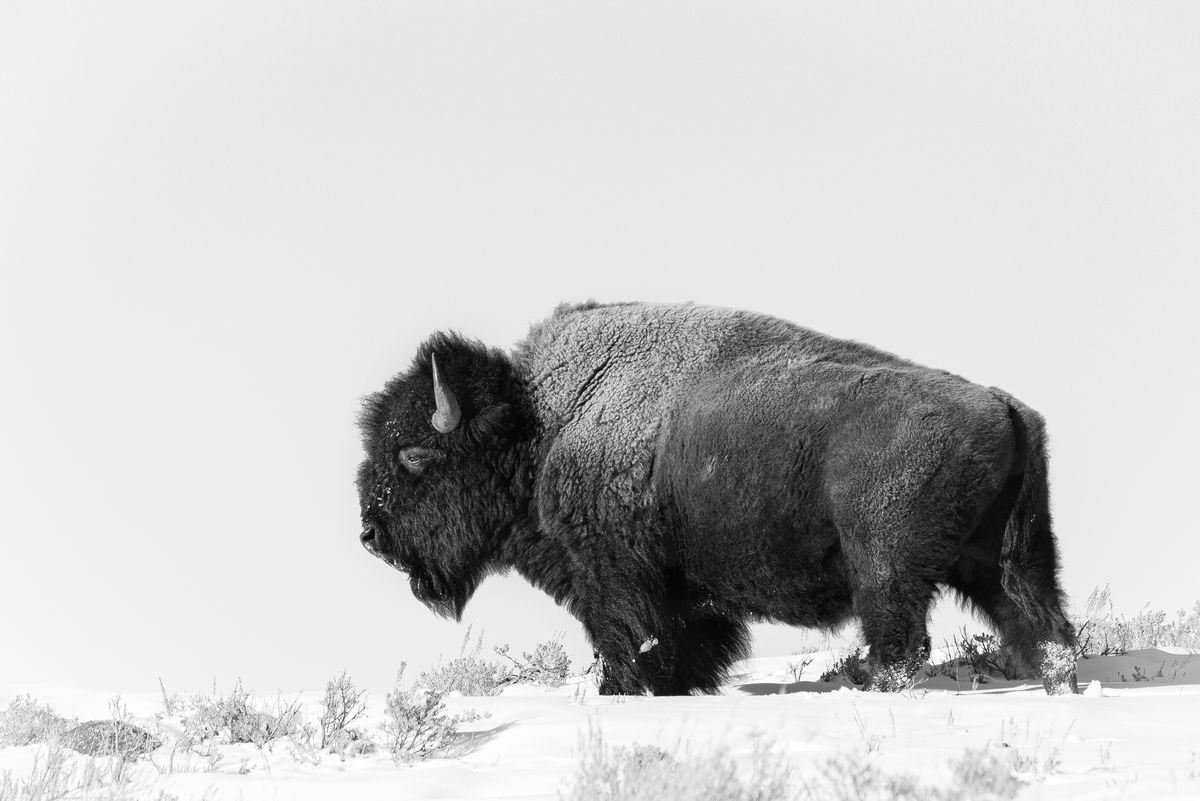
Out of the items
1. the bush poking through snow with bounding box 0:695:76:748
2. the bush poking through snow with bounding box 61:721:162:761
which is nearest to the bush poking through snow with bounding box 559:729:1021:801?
the bush poking through snow with bounding box 61:721:162:761

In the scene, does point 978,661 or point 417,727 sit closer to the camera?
point 417,727

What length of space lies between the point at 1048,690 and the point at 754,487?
1.89 metres

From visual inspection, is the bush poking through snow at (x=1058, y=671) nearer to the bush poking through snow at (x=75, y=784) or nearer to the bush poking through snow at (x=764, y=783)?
the bush poking through snow at (x=764, y=783)

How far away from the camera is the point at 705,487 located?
7625mm

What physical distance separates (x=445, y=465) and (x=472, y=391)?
530mm

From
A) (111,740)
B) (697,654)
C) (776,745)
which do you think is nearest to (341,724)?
(111,740)

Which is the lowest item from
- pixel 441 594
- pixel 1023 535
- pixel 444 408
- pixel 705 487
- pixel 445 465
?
pixel 1023 535

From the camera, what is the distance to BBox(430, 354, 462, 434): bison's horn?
8469 mm

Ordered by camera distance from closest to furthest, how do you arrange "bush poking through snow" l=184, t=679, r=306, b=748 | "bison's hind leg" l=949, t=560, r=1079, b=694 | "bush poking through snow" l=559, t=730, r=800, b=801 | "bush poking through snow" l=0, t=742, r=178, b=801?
1. "bush poking through snow" l=559, t=730, r=800, b=801
2. "bush poking through snow" l=0, t=742, r=178, b=801
3. "bush poking through snow" l=184, t=679, r=306, b=748
4. "bison's hind leg" l=949, t=560, r=1079, b=694

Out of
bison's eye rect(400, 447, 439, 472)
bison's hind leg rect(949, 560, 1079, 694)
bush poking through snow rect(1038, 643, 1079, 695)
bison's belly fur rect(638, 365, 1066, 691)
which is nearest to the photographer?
bush poking through snow rect(1038, 643, 1079, 695)

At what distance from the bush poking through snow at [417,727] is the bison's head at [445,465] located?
3563 mm

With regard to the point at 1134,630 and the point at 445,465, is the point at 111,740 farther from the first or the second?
the point at 1134,630

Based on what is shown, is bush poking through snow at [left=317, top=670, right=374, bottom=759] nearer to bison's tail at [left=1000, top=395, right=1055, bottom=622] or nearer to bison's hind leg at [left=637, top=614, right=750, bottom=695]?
bison's hind leg at [left=637, top=614, right=750, bottom=695]

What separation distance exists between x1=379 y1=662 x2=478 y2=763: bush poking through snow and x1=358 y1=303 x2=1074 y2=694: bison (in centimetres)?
268
